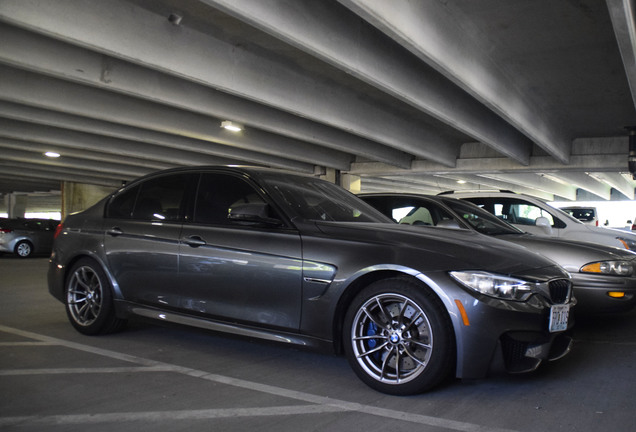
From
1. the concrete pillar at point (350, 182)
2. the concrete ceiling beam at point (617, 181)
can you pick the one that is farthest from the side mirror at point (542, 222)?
the concrete ceiling beam at point (617, 181)

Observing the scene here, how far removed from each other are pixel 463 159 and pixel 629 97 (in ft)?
26.4

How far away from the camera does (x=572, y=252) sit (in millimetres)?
6164

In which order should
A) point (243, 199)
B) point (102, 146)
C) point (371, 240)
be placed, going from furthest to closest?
point (102, 146)
point (243, 199)
point (371, 240)

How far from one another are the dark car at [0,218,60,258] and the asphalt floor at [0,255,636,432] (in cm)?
1376

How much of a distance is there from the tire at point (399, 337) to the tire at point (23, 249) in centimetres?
1667

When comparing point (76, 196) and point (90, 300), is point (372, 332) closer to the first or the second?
point (90, 300)

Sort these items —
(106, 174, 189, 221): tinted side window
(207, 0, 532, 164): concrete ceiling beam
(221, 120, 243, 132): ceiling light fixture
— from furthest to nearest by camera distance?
(221, 120, 243, 132): ceiling light fixture < (207, 0, 532, 164): concrete ceiling beam < (106, 174, 189, 221): tinted side window

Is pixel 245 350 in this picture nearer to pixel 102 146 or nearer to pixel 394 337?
pixel 394 337

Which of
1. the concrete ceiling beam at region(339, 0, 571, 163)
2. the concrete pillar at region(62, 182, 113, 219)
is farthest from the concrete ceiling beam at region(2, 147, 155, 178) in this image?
the concrete ceiling beam at region(339, 0, 571, 163)

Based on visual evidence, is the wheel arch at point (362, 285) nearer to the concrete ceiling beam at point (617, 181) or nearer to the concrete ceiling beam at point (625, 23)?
the concrete ceiling beam at point (625, 23)

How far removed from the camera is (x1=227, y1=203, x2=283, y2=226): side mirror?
409cm

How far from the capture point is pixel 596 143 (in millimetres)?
18812

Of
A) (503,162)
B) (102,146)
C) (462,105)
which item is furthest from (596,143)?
(102,146)

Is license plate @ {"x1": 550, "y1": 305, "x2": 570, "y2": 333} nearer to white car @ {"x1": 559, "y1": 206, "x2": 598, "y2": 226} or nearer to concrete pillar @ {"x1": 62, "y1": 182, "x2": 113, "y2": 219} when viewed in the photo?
white car @ {"x1": 559, "y1": 206, "x2": 598, "y2": 226}
